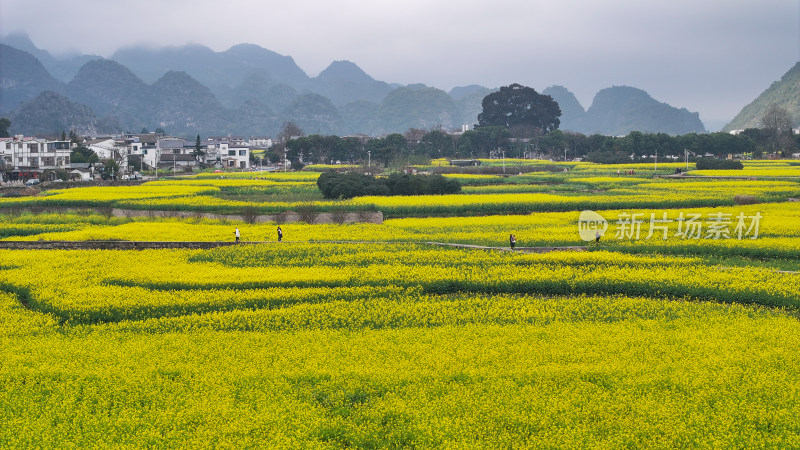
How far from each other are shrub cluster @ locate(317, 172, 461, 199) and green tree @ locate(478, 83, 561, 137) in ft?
344

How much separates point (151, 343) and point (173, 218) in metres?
31.6

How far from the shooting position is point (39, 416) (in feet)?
49.2

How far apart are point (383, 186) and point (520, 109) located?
365ft

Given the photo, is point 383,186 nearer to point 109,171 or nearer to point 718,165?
point 109,171

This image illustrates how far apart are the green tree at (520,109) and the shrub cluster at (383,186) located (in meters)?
105

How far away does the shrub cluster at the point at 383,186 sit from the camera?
197ft

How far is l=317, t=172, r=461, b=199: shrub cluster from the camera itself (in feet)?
197

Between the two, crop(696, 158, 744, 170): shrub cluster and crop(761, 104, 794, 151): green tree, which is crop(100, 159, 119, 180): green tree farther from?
crop(761, 104, 794, 151): green tree

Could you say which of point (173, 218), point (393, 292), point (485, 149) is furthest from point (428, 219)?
point (485, 149)

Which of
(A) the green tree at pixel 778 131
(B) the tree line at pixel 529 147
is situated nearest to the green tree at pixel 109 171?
(B) the tree line at pixel 529 147

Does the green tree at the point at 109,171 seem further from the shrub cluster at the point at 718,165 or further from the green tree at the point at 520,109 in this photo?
the green tree at the point at 520,109

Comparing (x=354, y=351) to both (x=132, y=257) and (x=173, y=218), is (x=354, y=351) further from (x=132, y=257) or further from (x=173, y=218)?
(x=173, y=218)

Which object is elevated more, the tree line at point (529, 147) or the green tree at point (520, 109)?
the green tree at point (520, 109)

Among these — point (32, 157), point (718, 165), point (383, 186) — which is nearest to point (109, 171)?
point (32, 157)
